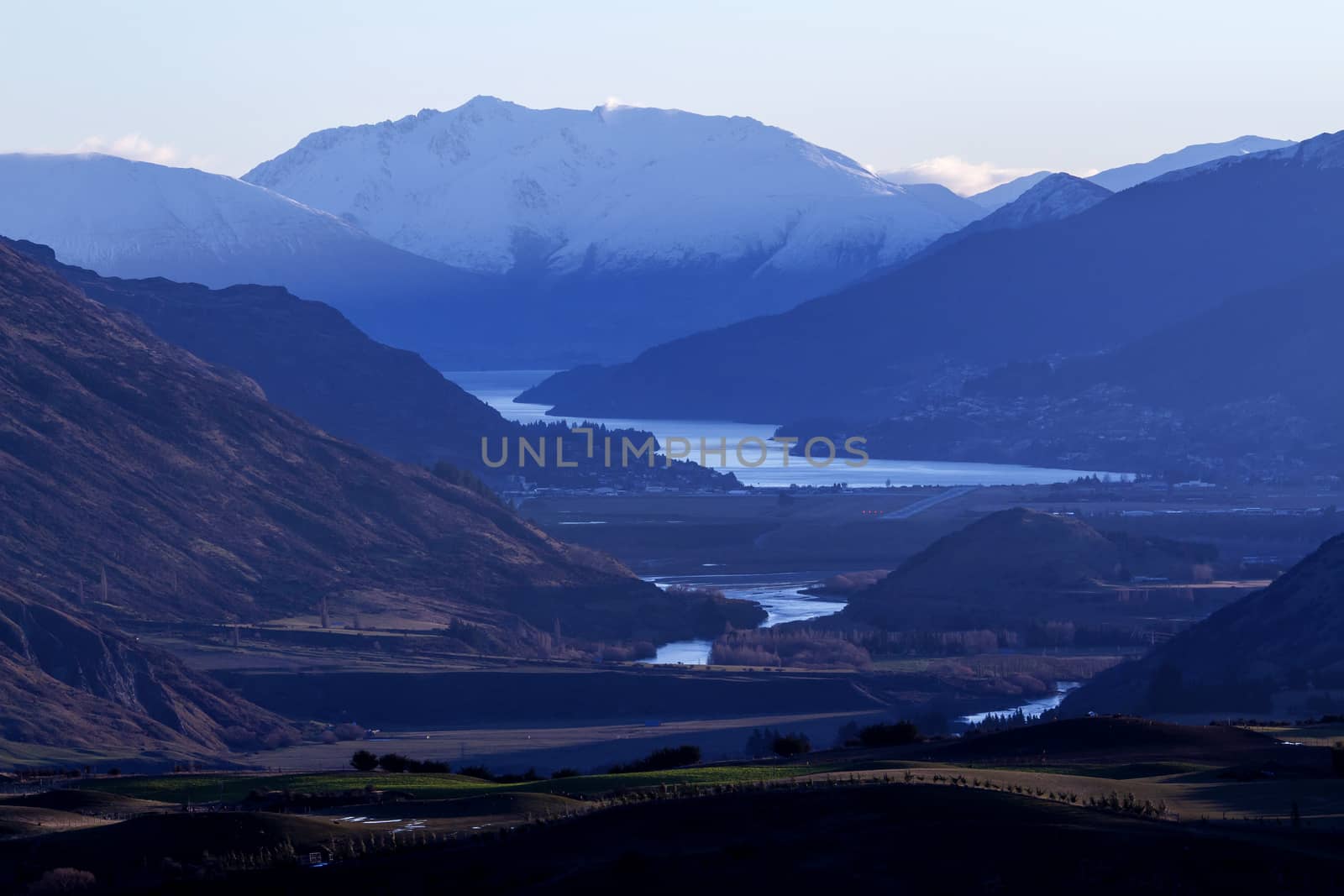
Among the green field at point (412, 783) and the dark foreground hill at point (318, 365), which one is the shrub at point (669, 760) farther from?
the dark foreground hill at point (318, 365)

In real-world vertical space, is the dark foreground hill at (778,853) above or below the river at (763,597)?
below

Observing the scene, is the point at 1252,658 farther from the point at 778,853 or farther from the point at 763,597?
the point at 778,853

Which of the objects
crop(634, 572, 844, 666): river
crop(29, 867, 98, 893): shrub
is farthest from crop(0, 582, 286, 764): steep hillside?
crop(29, 867, 98, 893): shrub

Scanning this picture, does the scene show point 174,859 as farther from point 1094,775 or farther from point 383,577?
point 383,577

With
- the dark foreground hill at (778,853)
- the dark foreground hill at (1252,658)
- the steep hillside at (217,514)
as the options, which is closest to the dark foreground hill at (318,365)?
the steep hillside at (217,514)

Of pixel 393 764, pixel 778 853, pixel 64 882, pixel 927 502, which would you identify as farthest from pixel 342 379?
pixel 778 853

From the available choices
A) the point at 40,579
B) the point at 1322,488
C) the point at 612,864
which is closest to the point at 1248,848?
the point at 612,864
